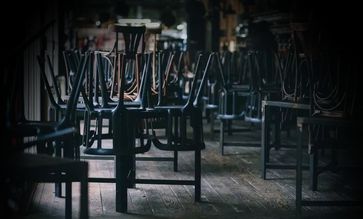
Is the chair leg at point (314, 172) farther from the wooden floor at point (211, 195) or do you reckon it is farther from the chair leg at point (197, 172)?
the chair leg at point (197, 172)

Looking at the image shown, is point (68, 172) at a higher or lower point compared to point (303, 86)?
lower

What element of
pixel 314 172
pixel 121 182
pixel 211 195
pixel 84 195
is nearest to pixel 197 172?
pixel 211 195

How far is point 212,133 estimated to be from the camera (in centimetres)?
809

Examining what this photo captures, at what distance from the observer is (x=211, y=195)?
4730mm

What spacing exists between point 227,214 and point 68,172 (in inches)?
65.3

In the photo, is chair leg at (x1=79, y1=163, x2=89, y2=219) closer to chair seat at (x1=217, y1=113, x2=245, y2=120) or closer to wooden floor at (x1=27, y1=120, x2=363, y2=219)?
wooden floor at (x1=27, y1=120, x2=363, y2=219)

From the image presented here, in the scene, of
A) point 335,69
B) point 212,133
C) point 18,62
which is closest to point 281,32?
point 212,133

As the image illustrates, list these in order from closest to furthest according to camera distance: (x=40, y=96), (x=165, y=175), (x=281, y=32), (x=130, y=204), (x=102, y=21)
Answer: (x=130, y=204) → (x=165, y=175) → (x=40, y=96) → (x=281, y=32) → (x=102, y=21)

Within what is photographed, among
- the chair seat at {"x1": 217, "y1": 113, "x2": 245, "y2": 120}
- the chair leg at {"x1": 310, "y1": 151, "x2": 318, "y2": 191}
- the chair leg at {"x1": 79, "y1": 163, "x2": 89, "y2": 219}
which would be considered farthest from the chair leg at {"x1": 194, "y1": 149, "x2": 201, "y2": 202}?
the chair seat at {"x1": 217, "y1": 113, "x2": 245, "y2": 120}

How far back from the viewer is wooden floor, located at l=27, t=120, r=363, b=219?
4.16 metres

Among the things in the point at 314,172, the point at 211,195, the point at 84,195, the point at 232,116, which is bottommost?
the point at 211,195

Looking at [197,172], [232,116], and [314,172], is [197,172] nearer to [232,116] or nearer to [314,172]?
[314,172]

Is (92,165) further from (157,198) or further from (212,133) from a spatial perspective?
(212,133)

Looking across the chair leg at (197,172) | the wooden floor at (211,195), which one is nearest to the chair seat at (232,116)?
the wooden floor at (211,195)
